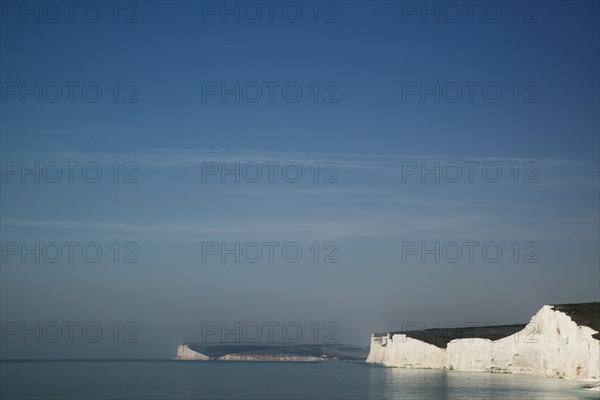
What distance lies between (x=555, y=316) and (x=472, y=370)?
2616 cm

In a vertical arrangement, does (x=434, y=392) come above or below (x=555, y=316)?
below

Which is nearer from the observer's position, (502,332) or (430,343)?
(502,332)

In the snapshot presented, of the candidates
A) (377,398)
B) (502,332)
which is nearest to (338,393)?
(377,398)

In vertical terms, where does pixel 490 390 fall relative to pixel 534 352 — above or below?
below

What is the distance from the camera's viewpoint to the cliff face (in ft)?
176

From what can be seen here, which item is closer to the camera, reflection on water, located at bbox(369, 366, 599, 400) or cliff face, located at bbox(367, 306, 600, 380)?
reflection on water, located at bbox(369, 366, 599, 400)

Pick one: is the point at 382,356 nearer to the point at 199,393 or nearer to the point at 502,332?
the point at 502,332

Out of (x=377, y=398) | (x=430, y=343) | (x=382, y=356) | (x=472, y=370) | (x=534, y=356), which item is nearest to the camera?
(x=377, y=398)

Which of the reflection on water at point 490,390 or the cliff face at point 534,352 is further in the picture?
the cliff face at point 534,352

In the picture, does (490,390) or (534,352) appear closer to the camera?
(490,390)

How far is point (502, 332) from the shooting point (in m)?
89.5

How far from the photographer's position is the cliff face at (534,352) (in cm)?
5372

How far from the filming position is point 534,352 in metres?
67.0

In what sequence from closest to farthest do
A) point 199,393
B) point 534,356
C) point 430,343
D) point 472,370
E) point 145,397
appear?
1. point 145,397
2. point 199,393
3. point 534,356
4. point 472,370
5. point 430,343
